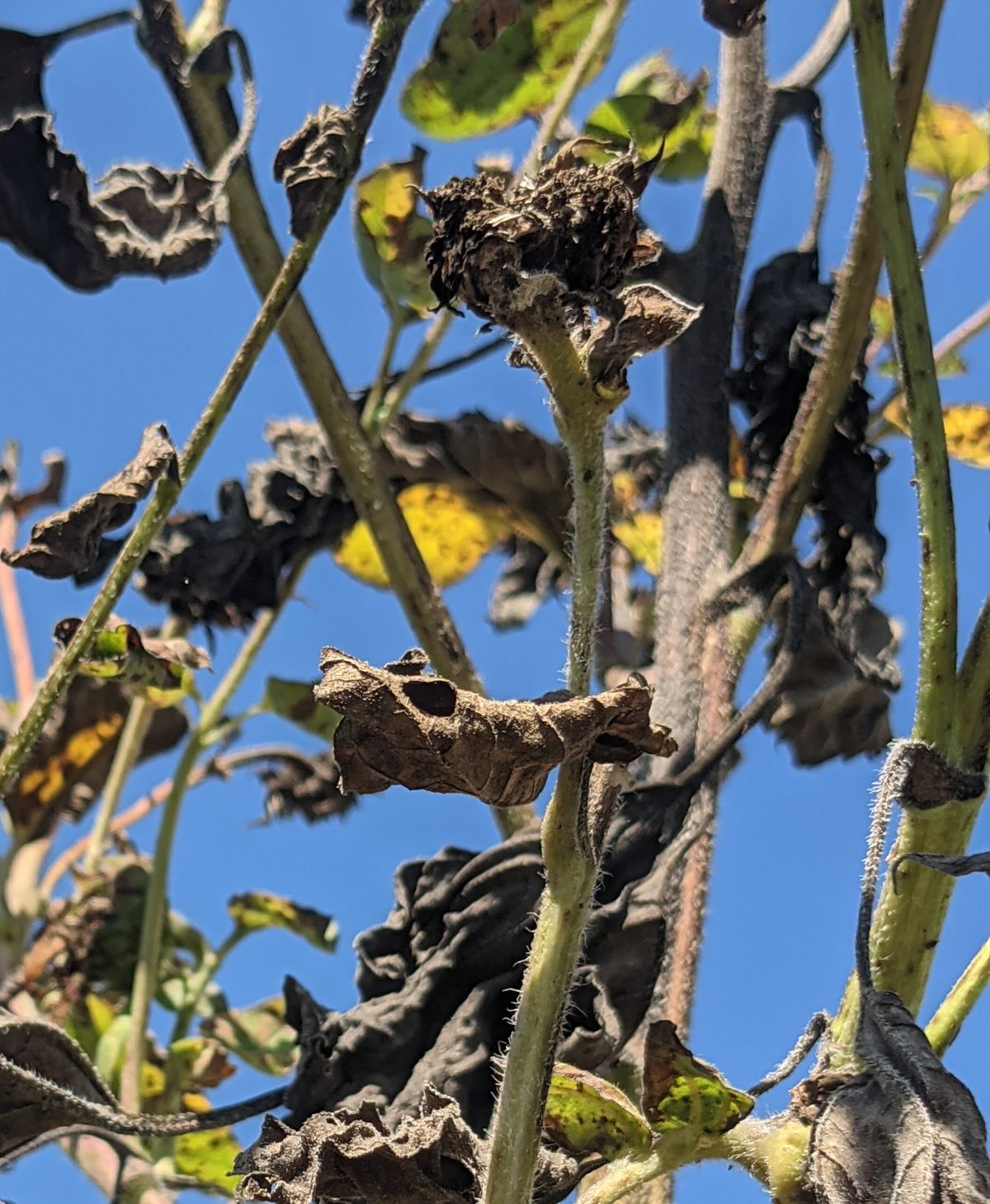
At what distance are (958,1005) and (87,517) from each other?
61cm

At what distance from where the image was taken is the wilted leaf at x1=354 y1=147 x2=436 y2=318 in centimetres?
139

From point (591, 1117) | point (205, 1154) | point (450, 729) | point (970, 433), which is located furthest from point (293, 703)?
point (450, 729)

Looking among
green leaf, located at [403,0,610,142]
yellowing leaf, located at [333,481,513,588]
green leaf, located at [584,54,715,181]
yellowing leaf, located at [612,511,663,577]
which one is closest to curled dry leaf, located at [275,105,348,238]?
green leaf, located at [584,54,715,181]

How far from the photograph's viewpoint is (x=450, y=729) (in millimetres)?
614

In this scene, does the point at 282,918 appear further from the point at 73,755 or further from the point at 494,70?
the point at 494,70

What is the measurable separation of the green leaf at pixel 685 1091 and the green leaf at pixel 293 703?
38.5 inches

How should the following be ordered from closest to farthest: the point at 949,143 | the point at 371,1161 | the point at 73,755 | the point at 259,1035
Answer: the point at 371,1161
the point at 949,143
the point at 259,1035
the point at 73,755

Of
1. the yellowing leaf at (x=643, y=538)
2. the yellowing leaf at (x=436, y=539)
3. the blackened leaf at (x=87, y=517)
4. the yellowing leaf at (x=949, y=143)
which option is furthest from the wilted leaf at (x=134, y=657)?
the yellowing leaf at (x=949, y=143)

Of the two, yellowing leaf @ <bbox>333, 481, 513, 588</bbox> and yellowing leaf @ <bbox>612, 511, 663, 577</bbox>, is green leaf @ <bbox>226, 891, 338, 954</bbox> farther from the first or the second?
yellowing leaf @ <bbox>612, 511, 663, 577</bbox>

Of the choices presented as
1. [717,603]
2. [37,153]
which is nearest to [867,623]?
[717,603]

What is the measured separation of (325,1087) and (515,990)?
0.15 meters

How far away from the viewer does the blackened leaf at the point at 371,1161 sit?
2.32ft

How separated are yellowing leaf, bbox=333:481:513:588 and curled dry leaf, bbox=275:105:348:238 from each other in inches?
32.2

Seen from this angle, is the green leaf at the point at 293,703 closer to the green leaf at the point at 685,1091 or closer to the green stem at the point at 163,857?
the green stem at the point at 163,857
